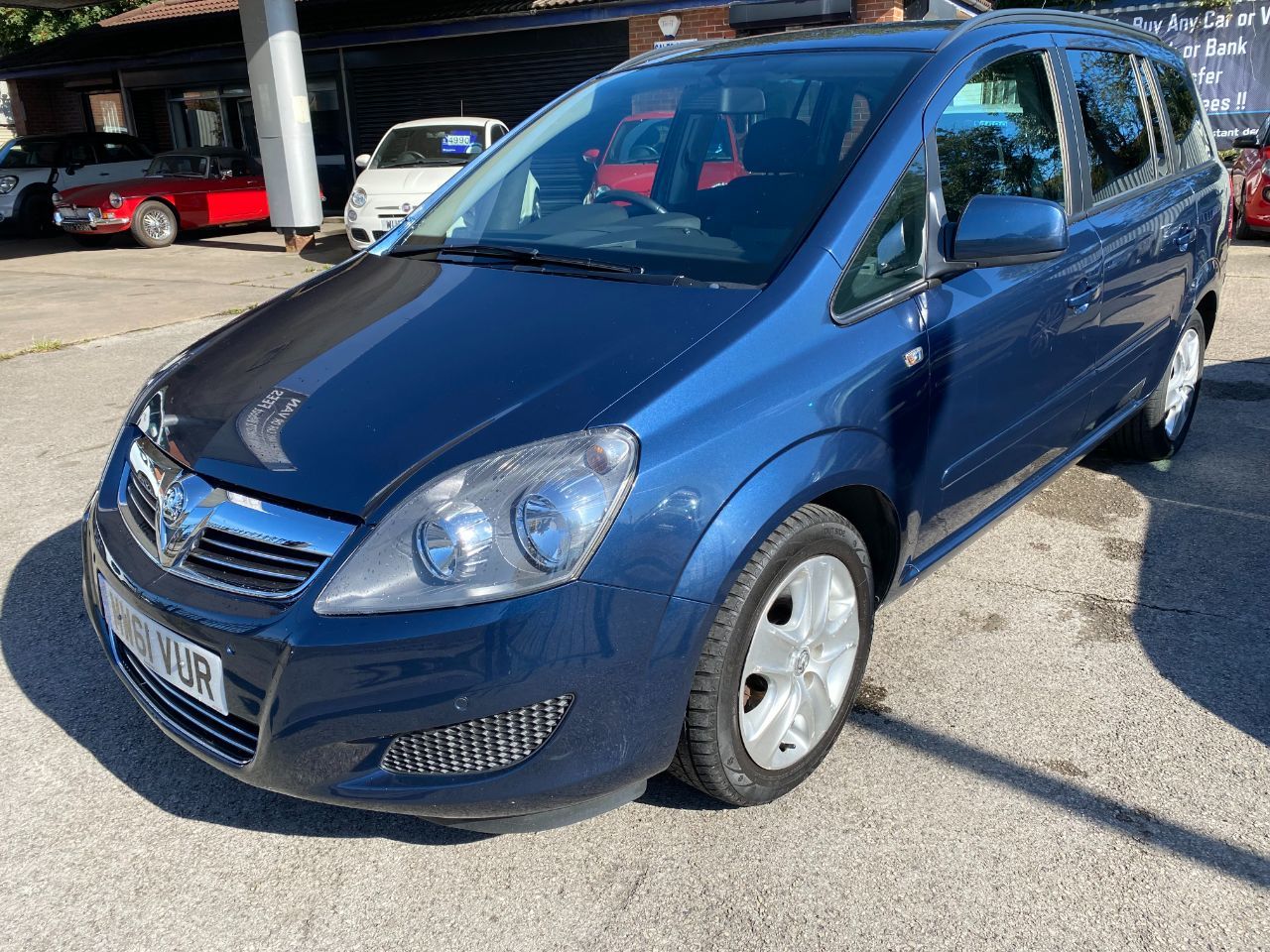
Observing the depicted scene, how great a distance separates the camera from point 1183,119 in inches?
170

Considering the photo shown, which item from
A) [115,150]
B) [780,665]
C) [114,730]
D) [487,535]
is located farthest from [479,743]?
[115,150]

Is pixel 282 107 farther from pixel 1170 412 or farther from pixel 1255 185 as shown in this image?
pixel 1255 185

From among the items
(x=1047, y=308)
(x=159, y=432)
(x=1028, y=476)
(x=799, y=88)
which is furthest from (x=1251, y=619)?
(x=159, y=432)

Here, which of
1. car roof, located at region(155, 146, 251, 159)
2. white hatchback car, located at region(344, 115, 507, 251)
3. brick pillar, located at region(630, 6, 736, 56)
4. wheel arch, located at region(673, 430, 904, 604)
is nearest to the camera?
wheel arch, located at region(673, 430, 904, 604)

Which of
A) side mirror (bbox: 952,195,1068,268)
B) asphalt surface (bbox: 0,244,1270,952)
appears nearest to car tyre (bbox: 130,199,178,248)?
asphalt surface (bbox: 0,244,1270,952)

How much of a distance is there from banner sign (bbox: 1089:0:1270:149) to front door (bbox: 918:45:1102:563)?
15.8m

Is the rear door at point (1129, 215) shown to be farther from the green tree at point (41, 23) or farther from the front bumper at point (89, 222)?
the green tree at point (41, 23)

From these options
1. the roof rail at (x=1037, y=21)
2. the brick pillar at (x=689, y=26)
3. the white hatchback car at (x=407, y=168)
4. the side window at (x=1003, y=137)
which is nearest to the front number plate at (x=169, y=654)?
the side window at (x=1003, y=137)

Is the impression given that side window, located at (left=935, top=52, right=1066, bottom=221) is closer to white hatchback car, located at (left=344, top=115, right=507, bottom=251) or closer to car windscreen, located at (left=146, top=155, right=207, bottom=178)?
white hatchback car, located at (left=344, top=115, right=507, bottom=251)

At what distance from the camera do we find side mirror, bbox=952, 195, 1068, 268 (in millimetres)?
2518

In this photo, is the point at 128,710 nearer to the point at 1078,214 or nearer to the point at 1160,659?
the point at 1160,659

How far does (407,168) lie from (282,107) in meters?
1.53

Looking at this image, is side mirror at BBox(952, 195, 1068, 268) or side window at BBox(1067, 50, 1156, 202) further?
side window at BBox(1067, 50, 1156, 202)

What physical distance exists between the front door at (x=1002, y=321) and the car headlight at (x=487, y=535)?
1070 millimetres
